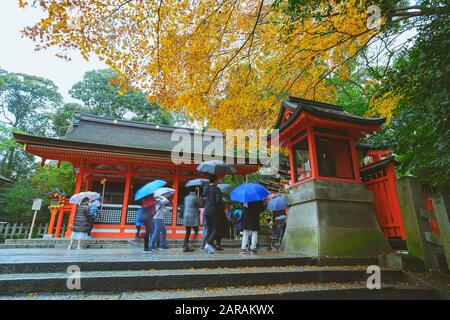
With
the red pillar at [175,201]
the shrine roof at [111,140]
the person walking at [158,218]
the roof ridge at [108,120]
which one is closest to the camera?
the person walking at [158,218]

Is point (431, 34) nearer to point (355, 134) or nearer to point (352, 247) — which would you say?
point (355, 134)

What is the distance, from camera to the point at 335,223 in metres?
5.61

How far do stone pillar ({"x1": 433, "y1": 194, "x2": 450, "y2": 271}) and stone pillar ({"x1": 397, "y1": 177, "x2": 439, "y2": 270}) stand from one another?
1.93ft

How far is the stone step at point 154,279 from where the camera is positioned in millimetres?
3107

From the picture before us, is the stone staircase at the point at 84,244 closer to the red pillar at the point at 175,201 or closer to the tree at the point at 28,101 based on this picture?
the red pillar at the point at 175,201

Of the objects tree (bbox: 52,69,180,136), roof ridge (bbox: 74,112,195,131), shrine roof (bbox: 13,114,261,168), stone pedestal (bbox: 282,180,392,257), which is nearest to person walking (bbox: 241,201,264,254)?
stone pedestal (bbox: 282,180,392,257)

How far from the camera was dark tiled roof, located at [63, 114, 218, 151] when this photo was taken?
1489cm

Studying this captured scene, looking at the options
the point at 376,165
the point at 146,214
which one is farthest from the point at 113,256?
the point at 376,165

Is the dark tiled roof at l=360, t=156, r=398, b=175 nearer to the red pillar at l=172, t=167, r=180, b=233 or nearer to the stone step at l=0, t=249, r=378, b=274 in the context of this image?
the stone step at l=0, t=249, r=378, b=274

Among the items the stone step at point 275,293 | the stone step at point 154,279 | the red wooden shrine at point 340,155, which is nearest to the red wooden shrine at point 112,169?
the red wooden shrine at point 340,155

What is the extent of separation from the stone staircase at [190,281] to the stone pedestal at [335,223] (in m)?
0.96

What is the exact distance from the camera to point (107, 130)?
16.3 meters
